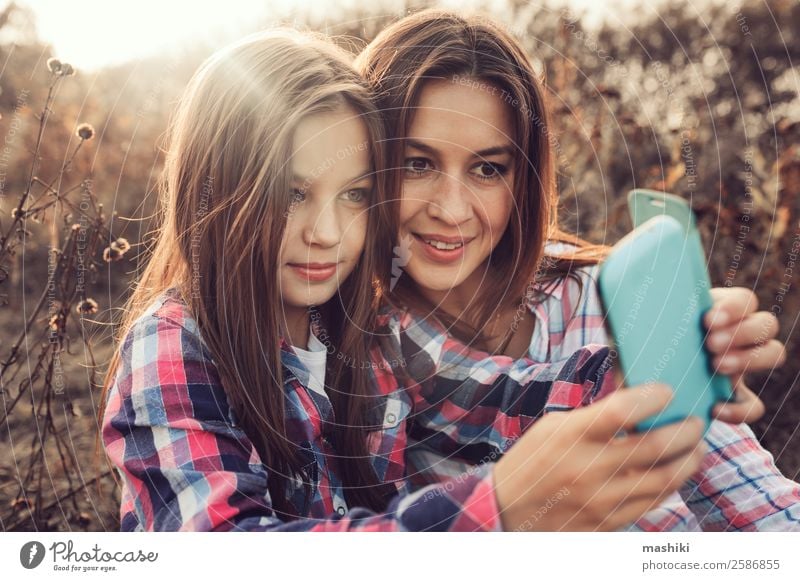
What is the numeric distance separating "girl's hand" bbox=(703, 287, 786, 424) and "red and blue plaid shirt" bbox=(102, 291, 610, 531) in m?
0.13

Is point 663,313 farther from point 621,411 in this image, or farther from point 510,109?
point 510,109

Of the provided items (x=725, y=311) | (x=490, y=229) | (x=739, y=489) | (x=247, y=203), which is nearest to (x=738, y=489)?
(x=739, y=489)

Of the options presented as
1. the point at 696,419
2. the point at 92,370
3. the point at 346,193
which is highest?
the point at 346,193

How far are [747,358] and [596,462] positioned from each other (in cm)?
21

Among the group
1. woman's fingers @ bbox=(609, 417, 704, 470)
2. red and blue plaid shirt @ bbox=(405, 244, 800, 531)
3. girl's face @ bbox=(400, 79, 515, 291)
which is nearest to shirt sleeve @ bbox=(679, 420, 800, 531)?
red and blue plaid shirt @ bbox=(405, 244, 800, 531)

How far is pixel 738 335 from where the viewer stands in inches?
25.4

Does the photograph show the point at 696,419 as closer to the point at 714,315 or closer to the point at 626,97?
the point at 714,315

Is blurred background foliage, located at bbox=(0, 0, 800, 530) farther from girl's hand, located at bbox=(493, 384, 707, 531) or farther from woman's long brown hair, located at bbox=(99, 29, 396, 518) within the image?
girl's hand, located at bbox=(493, 384, 707, 531)

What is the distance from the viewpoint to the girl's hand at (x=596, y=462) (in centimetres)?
55

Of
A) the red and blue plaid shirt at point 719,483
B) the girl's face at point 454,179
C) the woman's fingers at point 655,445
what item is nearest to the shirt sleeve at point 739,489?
the red and blue plaid shirt at point 719,483

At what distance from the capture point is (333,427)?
2.63 ft
